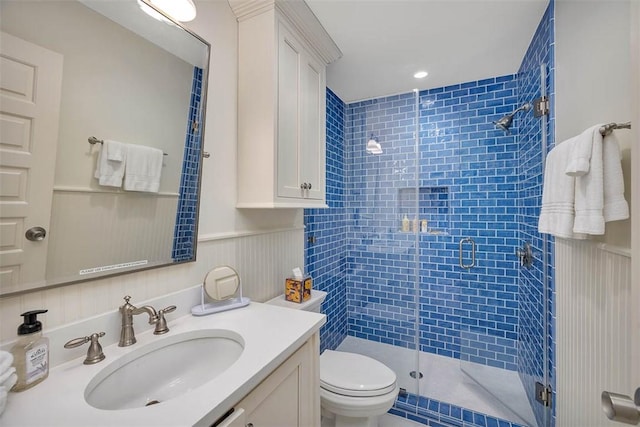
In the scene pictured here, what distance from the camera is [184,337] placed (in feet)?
3.21

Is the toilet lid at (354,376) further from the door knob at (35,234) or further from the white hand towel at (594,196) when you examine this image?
the door knob at (35,234)

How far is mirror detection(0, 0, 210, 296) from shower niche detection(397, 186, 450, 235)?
162cm

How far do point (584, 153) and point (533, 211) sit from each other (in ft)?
2.94

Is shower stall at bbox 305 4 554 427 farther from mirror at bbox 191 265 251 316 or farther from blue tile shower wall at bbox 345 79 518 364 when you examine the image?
mirror at bbox 191 265 251 316

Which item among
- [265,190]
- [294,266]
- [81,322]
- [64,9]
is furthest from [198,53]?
[294,266]

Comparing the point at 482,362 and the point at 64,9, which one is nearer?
the point at 64,9

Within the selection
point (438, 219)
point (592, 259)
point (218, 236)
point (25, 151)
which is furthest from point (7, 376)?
point (438, 219)

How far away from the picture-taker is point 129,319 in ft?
2.96

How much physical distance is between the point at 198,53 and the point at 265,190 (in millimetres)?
670

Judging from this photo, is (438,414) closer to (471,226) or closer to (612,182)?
(471,226)

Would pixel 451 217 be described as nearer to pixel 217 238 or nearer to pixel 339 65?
pixel 339 65

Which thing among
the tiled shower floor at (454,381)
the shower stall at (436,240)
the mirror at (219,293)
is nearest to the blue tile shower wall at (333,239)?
the shower stall at (436,240)

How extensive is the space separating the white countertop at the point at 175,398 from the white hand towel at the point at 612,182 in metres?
1.17

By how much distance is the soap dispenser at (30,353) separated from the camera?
65cm
